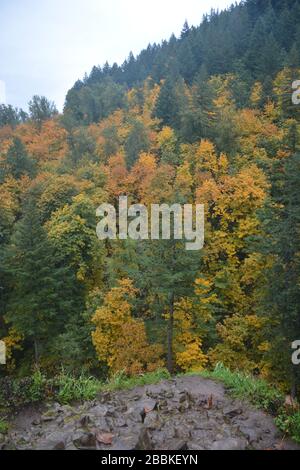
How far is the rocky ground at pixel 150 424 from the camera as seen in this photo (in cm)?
799

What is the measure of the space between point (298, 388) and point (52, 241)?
2038cm

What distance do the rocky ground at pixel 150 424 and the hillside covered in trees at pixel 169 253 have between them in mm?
7588

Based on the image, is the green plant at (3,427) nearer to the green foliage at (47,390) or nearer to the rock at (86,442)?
the green foliage at (47,390)

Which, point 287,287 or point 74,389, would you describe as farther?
point 287,287

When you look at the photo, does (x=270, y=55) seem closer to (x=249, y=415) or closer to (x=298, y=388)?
(x=298, y=388)

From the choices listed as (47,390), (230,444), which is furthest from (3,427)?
(230,444)

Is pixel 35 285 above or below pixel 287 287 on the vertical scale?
below

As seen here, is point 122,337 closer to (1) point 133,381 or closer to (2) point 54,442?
(1) point 133,381

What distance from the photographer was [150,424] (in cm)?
881

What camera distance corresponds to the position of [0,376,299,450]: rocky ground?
7992 millimetres

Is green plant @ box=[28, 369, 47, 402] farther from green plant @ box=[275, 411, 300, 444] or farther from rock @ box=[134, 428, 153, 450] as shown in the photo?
green plant @ box=[275, 411, 300, 444]

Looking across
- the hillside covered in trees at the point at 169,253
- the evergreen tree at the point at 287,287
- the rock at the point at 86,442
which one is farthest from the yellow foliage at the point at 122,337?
the rock at the point at 86,442

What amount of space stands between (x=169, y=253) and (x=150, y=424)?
12920 mm
